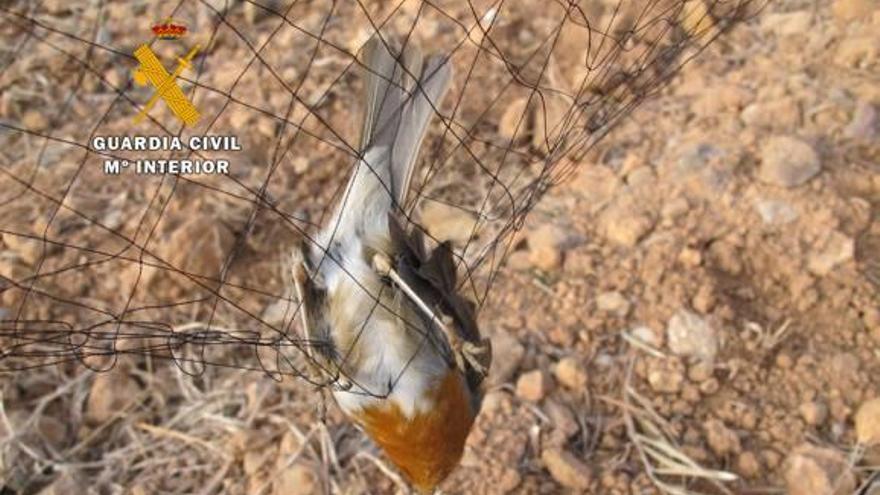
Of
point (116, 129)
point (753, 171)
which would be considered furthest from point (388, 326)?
point (116, 129)

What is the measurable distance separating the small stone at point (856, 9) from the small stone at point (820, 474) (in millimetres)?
1648

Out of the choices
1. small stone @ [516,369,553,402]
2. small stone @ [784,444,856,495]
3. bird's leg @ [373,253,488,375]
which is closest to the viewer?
bird's leg @ [373,253,488,375]

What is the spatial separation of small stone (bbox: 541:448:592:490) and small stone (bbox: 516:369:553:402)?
0.52 ft

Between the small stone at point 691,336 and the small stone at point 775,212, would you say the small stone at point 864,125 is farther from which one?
the small stone at point 691,336

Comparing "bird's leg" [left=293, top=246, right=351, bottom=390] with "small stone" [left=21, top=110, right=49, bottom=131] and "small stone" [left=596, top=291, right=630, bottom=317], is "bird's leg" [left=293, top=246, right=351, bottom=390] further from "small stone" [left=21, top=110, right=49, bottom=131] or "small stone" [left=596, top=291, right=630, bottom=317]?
"small stone" [left=21, top=110, right=49, bottom=131]

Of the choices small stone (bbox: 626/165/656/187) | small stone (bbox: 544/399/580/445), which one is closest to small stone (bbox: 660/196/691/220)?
small stone (bbox: 626/165/656/187)

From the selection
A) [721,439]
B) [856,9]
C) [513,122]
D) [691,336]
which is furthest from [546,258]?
[856,9]

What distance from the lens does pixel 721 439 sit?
226 cm

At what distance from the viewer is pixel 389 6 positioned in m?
3.45

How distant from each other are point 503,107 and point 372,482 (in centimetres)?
140

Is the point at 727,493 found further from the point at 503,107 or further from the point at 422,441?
the point at 503,107

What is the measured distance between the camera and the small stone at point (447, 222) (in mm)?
2777

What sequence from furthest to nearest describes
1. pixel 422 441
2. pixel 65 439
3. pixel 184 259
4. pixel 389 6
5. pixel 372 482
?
pixel 389 6 → pixel 184 259 → pixel 65 439 → pixel 372 482 → pixel 422 441

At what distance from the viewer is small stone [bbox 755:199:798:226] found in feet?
8.43
